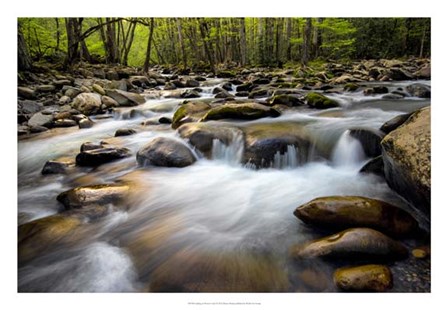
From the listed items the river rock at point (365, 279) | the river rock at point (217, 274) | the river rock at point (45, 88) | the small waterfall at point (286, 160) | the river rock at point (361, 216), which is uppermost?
the river rock at point (45, 88)

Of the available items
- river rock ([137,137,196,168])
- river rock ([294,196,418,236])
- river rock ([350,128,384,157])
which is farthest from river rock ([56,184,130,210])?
river rock ([350,128,384,157])

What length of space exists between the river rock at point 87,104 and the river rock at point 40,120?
3.46ft

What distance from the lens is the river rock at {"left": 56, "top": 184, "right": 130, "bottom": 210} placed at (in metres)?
2.69

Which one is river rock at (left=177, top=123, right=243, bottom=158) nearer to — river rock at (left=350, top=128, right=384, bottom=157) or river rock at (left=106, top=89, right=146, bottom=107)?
river rock at (left=350, top=128, right=384, bottom=157)

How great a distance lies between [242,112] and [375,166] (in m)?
2.13

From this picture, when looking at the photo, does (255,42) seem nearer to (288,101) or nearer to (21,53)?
(288,101)

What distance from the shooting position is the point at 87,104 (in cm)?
664

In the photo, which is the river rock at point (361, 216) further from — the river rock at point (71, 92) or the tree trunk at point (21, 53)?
the river rock at point (71, 92)

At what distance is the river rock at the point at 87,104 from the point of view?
658cm

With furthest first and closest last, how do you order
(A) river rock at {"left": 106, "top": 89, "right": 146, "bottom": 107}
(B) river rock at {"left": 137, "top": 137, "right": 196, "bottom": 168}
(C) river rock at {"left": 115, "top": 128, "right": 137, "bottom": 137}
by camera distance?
(A) river rock at {"left": 106, "top": 89, "right": 146, "bottom": 107} < (C) river rock at {"left": 115, "top": 128, "right": 137, "bottom": 137} < (B) river rock at {"left": 137, "top": 137, "right": 196, "bottom": 168}

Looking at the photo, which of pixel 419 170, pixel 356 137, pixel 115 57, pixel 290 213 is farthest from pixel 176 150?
pixel 115 57

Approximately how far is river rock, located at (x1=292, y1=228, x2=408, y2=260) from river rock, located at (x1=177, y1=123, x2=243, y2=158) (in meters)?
2.11

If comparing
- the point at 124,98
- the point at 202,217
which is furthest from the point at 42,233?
the point at 124,98

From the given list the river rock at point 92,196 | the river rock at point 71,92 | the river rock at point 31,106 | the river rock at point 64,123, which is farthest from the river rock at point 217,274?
the river rock at point 71,92
